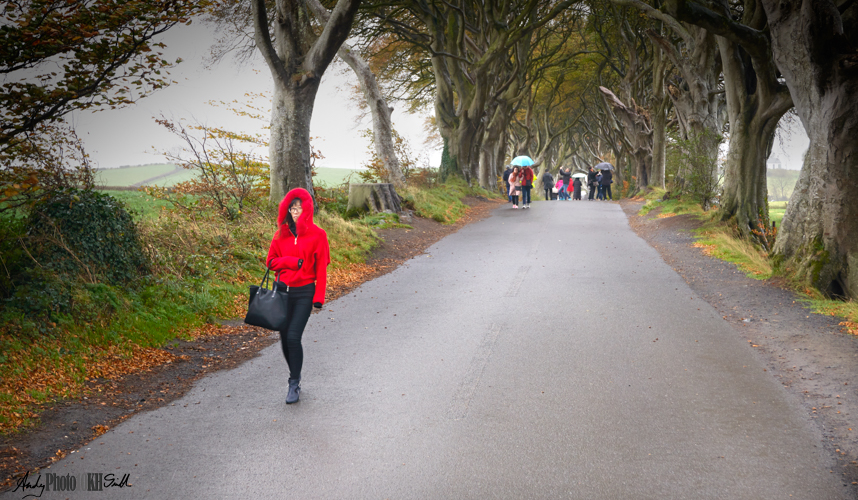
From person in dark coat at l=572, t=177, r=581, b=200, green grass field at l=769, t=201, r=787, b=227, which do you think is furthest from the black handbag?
person in dark coat at l=572, t=177, r=581, b=200

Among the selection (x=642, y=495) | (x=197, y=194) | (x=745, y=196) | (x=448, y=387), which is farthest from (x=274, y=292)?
(x=745, y=196)

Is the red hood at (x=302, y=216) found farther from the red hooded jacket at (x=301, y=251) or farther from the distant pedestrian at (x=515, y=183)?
the distant pedestrian at (x=515, y=183)

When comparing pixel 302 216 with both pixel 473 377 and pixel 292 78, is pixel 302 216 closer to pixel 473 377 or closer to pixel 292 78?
pixel 473 377

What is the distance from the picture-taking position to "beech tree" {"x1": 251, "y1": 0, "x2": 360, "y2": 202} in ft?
42.0

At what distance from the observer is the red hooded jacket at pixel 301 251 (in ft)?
17.9

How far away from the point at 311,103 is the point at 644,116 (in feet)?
72.5

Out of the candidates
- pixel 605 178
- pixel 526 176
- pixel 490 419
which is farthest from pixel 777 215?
pixel 490 419

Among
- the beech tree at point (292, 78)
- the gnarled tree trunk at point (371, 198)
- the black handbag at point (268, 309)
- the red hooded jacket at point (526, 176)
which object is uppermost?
the beech tree at point (292, 78)

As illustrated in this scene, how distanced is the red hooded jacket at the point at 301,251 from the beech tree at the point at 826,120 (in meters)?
7.52

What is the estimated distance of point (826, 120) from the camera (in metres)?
9.27

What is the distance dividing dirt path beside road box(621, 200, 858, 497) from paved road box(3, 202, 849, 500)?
0.18m

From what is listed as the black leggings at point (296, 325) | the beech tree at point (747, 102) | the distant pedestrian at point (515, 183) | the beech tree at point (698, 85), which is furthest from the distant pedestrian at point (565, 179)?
the black leggings at point (296, 325)

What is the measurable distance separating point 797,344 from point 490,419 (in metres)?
3.98

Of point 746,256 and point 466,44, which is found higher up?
point 466,44
